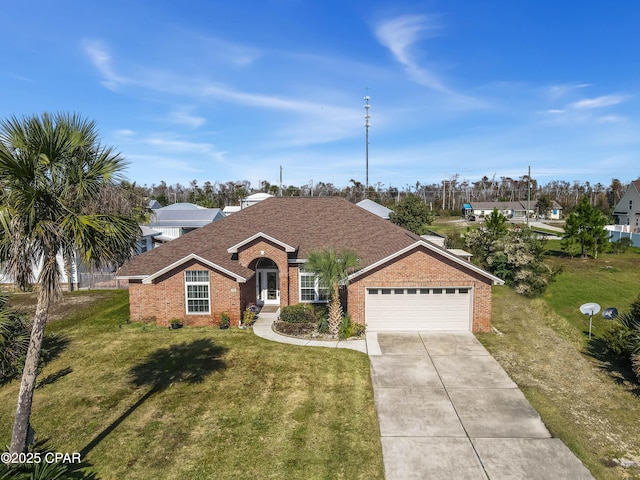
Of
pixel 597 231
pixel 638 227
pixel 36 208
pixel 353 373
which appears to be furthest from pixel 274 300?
pixel 638 227

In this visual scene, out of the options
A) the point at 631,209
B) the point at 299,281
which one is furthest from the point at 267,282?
the point at 631,209

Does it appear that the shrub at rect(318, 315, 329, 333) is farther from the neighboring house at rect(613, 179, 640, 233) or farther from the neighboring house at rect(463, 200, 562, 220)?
the neighboring house at rect(463, 200, 562, 220)

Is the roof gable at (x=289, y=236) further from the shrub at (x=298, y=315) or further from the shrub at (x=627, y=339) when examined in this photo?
the shrub at (x=627, y=339)

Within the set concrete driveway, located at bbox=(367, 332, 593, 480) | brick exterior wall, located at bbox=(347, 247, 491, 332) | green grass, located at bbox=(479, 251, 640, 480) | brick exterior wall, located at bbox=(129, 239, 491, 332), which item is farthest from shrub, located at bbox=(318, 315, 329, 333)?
green grass, located at bbox=(479, 251, 640, 480)

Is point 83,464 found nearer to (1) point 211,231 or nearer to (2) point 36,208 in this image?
(2) point 36,208

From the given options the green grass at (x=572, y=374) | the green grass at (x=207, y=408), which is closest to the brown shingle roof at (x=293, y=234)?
the green grass at (x=207, y=408)

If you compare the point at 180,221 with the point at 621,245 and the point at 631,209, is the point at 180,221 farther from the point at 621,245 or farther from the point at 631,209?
the point at 631,209
